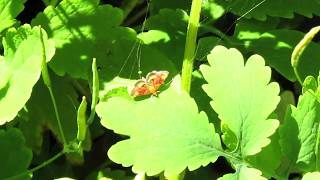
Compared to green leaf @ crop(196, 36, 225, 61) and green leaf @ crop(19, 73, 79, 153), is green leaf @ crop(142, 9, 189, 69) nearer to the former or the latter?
green leaf @ crop(196, 36, 225, 61)

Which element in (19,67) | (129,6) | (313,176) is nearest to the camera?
(313,176)

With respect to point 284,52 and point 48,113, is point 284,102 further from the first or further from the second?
point 48,113

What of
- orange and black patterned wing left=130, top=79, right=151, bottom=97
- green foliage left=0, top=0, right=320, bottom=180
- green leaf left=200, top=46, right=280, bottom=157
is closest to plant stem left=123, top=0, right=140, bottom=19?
green foliage left=0, top=0, right=320, bottom=180

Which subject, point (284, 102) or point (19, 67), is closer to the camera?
point (19, 67)

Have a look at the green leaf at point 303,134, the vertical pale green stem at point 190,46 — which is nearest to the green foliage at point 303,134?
the green leaf at point 303,134

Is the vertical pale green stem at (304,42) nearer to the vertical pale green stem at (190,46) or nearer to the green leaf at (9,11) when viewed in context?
the vertical pale green stem at (190,46)

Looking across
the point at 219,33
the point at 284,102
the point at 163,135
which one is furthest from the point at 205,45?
the point at 163,135
